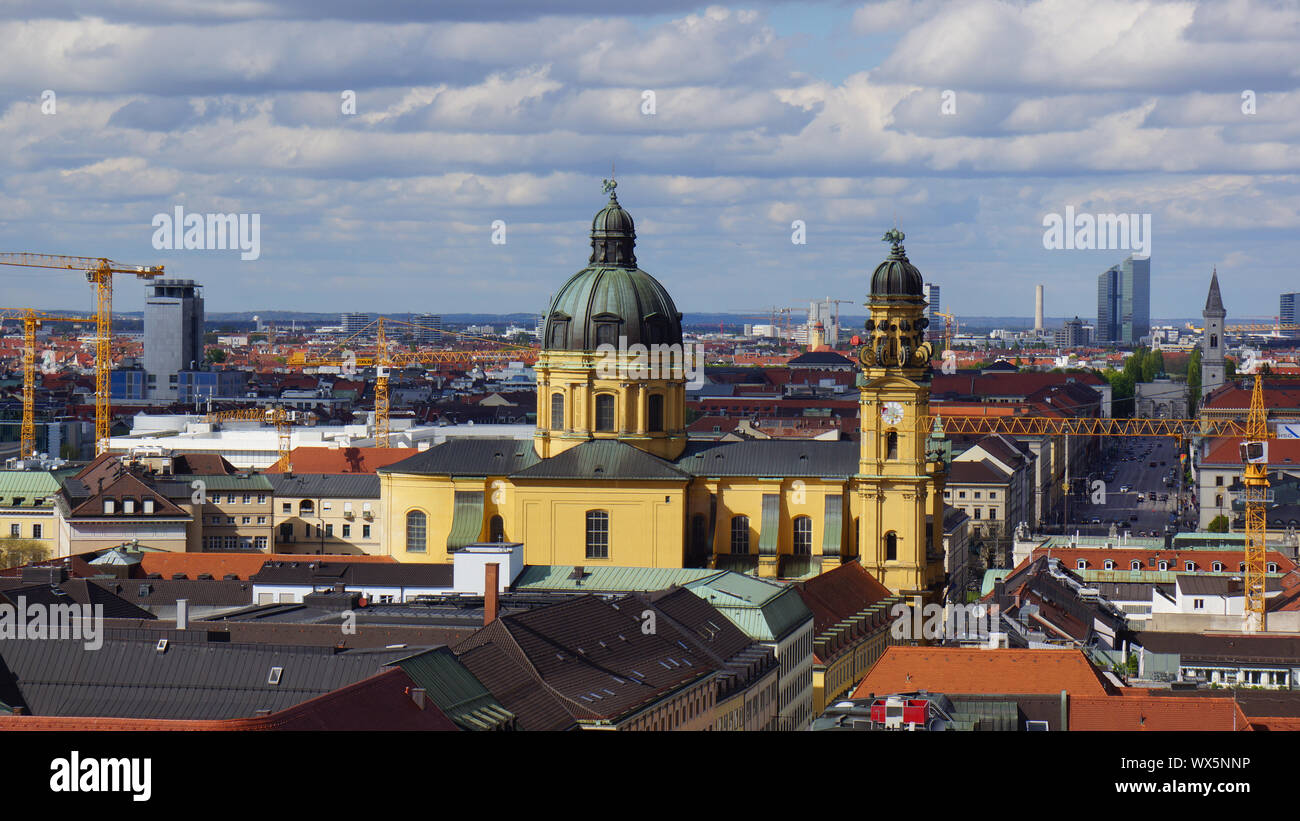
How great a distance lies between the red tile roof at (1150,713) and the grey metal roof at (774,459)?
1322 inches

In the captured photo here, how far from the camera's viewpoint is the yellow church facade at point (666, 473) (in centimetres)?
8869

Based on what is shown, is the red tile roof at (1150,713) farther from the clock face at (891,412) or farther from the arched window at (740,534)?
the arched window at (740,534)

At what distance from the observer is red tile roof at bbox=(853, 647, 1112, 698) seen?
203 feet

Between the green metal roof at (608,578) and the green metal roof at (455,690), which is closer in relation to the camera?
the green metal roof at (455,690)

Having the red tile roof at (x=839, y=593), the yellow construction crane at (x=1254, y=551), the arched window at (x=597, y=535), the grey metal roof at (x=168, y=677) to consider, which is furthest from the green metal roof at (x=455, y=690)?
the yellow construction crane at (x=1254, y=551)

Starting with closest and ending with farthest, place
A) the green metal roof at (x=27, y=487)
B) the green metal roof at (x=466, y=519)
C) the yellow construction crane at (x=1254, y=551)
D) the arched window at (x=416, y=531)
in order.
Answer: the green metal roof at (x=466, y=519), the arched window at (x=416, y=531), the yellow construction crane at (x=1254, y=551), the green metal roof at (x=27, y=487)

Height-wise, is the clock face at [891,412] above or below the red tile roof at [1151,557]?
above

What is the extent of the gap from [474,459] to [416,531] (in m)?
3.92

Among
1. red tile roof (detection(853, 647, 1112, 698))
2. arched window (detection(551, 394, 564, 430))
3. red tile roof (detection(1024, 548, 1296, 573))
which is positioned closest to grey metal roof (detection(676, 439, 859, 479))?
arched window (detection(551, 394, 564, 430))

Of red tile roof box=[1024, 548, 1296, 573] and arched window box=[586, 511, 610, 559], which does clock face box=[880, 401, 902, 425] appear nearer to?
arched window box=[586, 511, 610, 559]

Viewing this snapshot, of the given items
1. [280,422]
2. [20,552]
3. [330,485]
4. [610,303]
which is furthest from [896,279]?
[280,422]

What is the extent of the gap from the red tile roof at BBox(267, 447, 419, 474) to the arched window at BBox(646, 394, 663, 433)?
41.8 m
